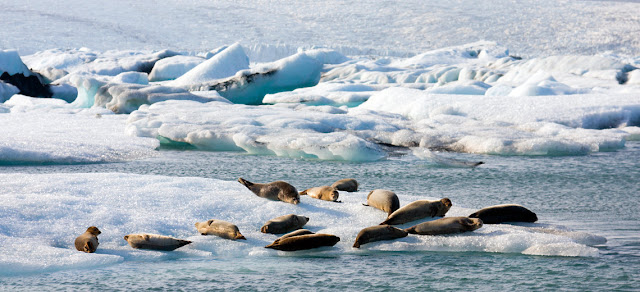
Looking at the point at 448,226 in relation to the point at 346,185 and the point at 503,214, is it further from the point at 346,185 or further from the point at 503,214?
the point at 346,185

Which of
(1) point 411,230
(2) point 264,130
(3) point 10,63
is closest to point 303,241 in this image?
(1) point 411,230

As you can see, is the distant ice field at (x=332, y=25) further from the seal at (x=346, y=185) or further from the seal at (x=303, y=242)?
the seal at (x=303, y=242)

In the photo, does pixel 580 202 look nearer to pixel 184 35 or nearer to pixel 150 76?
pixel 150 76

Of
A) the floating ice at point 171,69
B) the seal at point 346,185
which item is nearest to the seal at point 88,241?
the seal at point 346,185

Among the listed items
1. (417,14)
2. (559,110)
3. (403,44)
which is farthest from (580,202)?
(417,14)

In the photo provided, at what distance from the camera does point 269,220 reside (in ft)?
12.4

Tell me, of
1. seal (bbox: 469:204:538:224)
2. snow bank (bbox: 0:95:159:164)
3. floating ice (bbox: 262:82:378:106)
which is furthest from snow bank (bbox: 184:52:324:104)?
seal (bbox: 469:204:538:224)

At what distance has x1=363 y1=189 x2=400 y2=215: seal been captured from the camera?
3.97 m

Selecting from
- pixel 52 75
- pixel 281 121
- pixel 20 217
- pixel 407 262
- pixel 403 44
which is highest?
pixel 403 44

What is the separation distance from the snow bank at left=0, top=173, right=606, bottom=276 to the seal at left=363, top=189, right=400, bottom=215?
45 mm

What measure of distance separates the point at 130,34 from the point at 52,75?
119 ft

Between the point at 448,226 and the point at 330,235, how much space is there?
0.64m

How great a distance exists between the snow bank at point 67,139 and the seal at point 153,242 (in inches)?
169

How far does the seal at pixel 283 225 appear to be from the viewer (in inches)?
144
